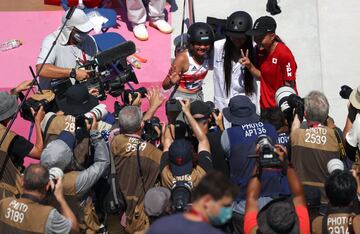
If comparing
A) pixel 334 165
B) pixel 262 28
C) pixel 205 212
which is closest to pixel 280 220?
pixel 334 165

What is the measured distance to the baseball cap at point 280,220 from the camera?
6055mm

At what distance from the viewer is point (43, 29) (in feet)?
37.3

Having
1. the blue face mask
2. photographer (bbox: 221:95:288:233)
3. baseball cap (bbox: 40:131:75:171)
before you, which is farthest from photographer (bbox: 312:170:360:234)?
baseball cap (bbox: 40:131:75:171)

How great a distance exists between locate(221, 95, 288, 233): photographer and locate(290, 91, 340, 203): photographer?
0.22 m

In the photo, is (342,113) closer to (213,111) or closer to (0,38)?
(213,111)

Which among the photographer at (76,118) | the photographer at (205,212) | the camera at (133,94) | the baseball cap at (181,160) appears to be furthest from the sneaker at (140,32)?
the photographer at (205,212)

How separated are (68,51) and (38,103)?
1.30 m

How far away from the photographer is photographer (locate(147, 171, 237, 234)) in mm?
4711

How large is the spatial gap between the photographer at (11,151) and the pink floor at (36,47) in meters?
2.61

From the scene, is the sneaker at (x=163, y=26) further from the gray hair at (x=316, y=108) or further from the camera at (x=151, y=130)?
the gray hair at (x=316, y=108)

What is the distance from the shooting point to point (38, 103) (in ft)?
26.3

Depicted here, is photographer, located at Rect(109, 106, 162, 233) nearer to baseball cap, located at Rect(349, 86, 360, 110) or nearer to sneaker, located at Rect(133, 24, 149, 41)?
baseball cap, located at Rect(349, 86, 360, 110)

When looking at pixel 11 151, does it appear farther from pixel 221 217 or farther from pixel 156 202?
pixel 221 217

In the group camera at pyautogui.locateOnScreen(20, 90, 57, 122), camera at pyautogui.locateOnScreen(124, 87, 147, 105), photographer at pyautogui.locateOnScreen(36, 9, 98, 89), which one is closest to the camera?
camera at pyautogui.locateOnScreen(20, 90, 57, 122)
